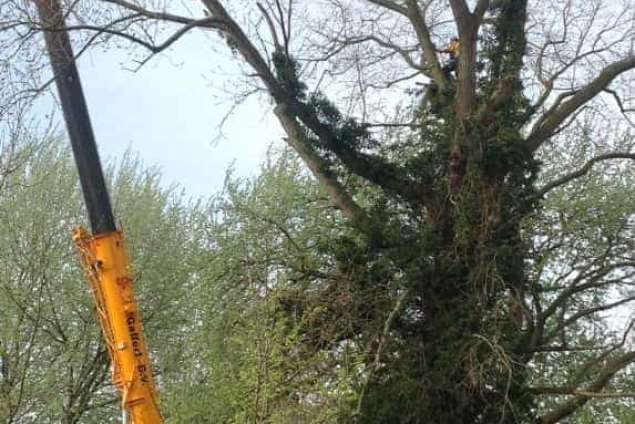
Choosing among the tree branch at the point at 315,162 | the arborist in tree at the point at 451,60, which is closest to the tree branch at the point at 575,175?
the tree branch at the point at 315,162

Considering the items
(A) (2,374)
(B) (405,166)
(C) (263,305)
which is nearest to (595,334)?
(B) (405,166)

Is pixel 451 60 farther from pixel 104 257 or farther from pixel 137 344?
pixel 137 344

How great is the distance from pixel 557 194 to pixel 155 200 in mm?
7323

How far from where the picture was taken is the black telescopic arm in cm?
922

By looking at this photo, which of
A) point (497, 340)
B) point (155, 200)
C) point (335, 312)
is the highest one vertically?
point (155, 200)

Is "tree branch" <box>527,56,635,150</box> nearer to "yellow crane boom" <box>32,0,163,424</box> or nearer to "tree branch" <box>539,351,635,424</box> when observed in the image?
"tree branch" <box>539,351,635,424</box>

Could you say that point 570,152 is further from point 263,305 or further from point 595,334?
point 263,305

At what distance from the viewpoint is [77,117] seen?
9.27 metres

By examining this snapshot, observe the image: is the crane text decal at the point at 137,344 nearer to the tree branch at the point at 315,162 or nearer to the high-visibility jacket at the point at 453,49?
the tree branch at the point at 315,162

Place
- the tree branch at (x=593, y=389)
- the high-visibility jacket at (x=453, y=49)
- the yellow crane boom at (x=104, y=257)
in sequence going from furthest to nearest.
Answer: the high-visibility jacket at (x=453, y=49) → the tree branch at (x=593, y=389) → the yellow crane boom at (x=104, y=257)

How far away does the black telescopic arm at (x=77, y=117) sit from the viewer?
9.22 m

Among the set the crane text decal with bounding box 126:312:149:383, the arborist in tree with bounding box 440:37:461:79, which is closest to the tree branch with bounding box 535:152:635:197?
the arborist in tree with bounding box 440:37:461:79

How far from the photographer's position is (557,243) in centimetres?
1098

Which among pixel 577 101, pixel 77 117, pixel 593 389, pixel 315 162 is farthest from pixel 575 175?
pixel 77 117
